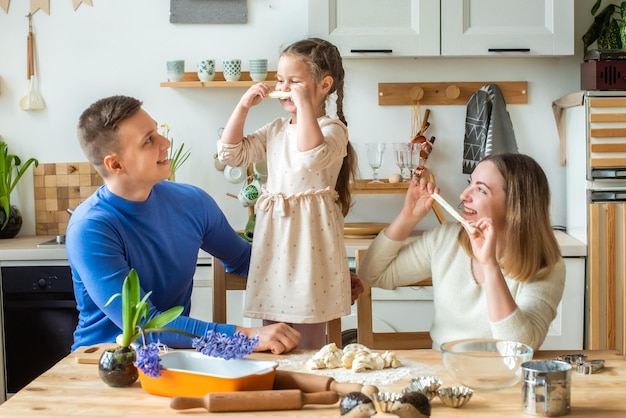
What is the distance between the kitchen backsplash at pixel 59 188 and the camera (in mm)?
4230

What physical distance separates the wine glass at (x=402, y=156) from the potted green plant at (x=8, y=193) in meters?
1.64

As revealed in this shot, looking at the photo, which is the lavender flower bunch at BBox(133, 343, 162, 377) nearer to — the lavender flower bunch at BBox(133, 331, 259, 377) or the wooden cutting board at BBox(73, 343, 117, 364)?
the lavender flower bunch at BBox(133, 331, 259, 377)

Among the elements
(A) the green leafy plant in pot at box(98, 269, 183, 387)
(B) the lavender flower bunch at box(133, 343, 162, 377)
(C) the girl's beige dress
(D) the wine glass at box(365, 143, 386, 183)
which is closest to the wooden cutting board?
(A) the green leafy plant in pot at box(98, 269, 183, 387)

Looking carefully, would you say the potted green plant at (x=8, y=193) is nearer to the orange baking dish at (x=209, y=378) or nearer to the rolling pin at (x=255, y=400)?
the orange baking dish at (x=209, y=378)

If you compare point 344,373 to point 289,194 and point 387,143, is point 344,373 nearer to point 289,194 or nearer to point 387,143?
point 289,194

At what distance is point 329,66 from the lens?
2.53m

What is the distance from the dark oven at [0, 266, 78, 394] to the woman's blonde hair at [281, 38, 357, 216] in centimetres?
155

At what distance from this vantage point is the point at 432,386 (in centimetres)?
165

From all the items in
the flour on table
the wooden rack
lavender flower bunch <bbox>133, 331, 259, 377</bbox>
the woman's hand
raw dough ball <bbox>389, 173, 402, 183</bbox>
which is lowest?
the flour on table

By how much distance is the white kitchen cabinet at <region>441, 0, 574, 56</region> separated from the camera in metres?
3.82

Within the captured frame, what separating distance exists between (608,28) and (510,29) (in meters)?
0.47

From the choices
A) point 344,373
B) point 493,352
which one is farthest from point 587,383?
point 344,373

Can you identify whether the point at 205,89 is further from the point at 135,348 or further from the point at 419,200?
the point at 135,348

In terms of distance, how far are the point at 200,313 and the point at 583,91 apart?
5.96 feet
